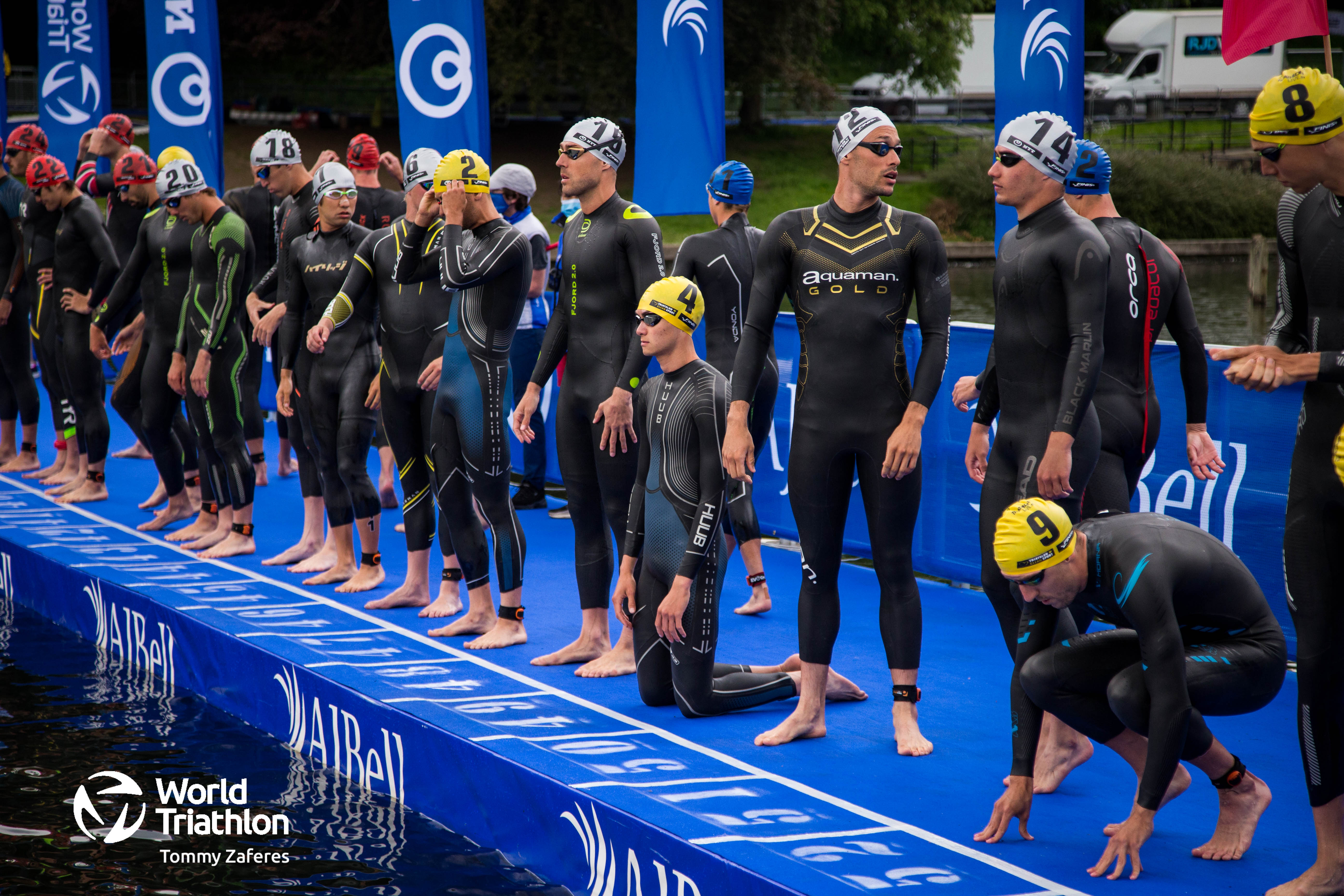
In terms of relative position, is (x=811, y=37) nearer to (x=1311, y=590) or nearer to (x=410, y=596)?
(x=410, y=596)

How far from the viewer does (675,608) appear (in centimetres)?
532

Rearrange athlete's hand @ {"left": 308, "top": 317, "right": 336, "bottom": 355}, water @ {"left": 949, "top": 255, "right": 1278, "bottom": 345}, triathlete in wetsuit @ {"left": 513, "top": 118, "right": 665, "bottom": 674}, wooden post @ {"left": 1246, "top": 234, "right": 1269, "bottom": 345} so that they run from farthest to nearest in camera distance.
Answer: 1. wooden post @ {"left": 1246, "top": 234, "right": 1269, "bottom": 345}
2. water @ {"left": 949, "top": 255, "right": 1278, "bottom": 345}
3. athlete's hand @ {"left": 308, "top": 317, "right": 336, "bottom": 355}
4. triathlete in wetsuit @ {"left": 513, "top": 118, "right": 665, "bottom": 674}

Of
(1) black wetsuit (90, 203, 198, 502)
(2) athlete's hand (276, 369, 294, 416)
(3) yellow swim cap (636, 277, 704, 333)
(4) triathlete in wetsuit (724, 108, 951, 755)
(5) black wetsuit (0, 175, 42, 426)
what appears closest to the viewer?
(4) triathlete in wetsuit (724, 108, 951, 755)

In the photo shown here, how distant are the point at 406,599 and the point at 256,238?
A: 3722mm

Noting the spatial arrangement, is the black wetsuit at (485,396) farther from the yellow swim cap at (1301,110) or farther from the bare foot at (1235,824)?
the yellow swim cap at (1301,110)

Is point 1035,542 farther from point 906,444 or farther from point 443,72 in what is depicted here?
point 443,72

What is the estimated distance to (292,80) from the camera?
49.3 meters

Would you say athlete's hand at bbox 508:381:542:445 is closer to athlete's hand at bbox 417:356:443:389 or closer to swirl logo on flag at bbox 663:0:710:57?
athlete's hand at bbox 417:356:443:389

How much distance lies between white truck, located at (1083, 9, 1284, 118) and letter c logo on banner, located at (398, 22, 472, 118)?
40.3 meters

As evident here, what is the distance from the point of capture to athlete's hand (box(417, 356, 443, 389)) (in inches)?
273

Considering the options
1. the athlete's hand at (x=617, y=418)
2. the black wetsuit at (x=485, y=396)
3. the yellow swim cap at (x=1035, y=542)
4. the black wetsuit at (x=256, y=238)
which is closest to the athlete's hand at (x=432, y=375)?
the black wetsuit at (x=485, y=396)

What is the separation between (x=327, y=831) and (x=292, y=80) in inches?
1866

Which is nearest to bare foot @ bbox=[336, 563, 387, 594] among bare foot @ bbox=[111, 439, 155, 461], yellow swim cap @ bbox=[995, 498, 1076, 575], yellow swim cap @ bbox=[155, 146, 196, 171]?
yellow swim cap @ bbox=[155, 146, 196, 171]

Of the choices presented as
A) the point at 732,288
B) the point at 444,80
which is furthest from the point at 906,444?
the point at 444,80
